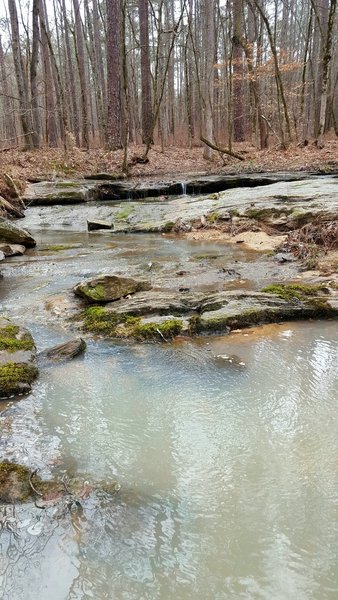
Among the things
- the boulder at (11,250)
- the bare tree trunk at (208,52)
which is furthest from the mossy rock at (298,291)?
the bare tree trunk at (208,52)

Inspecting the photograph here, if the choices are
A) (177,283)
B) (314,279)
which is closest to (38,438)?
(177,283)

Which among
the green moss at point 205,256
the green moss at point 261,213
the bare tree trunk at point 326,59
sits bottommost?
the green moss at point 205,256

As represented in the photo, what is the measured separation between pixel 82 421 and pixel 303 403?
1.49 meters

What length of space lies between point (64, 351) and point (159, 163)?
607 inches

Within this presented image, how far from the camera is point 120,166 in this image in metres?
16.7

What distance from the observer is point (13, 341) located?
12.9 ft

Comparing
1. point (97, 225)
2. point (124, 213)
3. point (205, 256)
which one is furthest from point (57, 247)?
point (124, 213)

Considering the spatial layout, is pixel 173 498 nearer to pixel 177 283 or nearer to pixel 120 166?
pixel 177 283

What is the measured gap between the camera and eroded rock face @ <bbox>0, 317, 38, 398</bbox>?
335 cm

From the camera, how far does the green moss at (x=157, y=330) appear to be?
14.2 ft

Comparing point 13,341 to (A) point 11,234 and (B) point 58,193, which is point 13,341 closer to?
(A) point 11,234

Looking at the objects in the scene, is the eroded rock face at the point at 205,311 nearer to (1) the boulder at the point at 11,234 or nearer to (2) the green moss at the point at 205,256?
(2) the green moss at the point at 205,256

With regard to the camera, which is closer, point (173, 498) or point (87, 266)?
point (173, 498)

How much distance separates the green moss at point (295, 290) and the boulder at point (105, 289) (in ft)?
5.21
